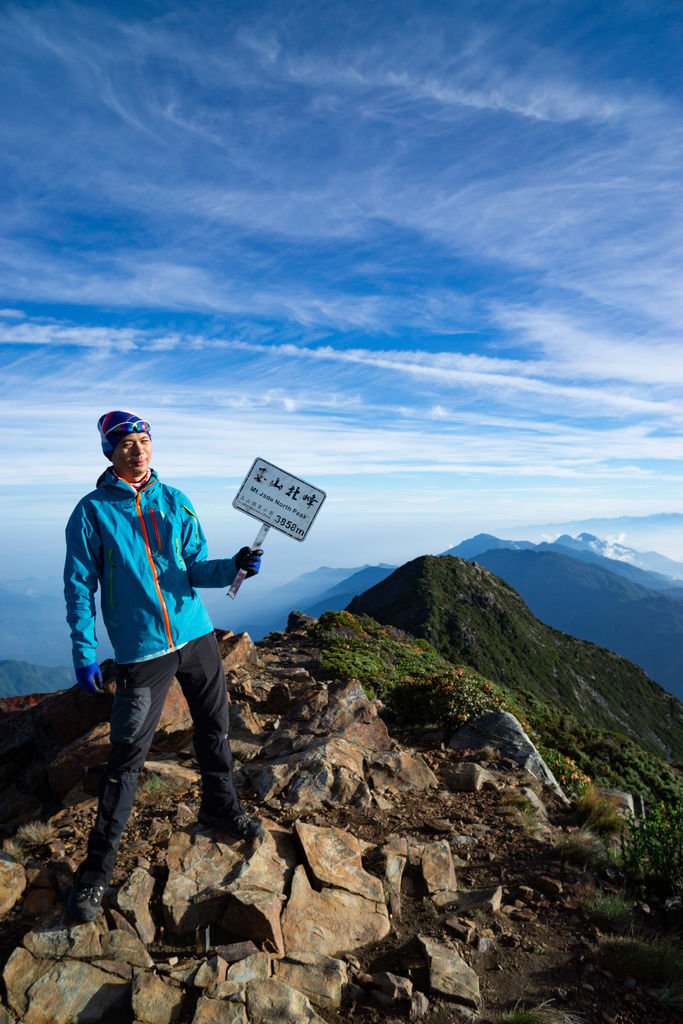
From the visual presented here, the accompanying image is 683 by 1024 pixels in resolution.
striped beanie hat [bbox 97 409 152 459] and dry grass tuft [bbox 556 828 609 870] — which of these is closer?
striped beanie hat [bbox 97 409 152 459]

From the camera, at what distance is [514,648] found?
52.9 metres

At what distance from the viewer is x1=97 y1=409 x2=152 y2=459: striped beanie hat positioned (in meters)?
4.46

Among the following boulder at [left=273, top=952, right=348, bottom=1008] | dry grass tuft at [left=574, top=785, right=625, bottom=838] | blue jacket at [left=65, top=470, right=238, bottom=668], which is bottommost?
dry grass tuft at [left=574, top=785, right=625, bottom=838]

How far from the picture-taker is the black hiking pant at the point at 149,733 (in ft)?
13.3

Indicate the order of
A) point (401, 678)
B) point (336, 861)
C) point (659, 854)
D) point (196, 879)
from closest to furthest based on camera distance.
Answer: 1. point (196, 879)
2. point (336, 861)
3. point (659, 854)
4. point (401, 678)

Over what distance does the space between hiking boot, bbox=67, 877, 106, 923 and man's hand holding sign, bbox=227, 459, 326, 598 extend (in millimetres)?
3047

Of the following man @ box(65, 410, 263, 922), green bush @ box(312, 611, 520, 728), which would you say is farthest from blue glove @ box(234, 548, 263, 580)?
green bush @ box(312, 611, 520, 728)

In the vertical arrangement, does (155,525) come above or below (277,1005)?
above

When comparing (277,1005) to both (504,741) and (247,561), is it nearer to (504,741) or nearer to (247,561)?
(247,561)

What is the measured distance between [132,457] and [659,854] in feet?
19.3

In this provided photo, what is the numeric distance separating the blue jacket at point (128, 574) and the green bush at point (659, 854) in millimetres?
4593

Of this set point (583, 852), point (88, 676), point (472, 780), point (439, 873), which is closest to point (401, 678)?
point (472, 780)

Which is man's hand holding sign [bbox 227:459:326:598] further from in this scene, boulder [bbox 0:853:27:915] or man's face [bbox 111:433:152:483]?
boulder [bbox 0:853:27:915]

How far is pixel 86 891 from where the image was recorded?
3.85 meters
